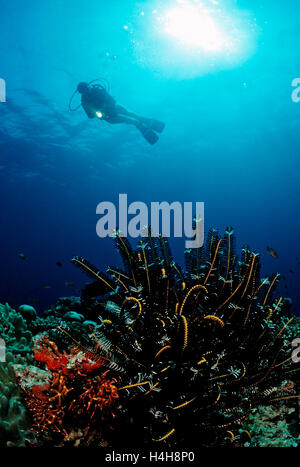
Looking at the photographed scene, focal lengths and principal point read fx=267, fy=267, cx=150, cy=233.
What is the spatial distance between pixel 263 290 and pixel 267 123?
38.1 m

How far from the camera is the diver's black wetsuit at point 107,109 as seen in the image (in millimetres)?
15461

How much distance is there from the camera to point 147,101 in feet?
96.3

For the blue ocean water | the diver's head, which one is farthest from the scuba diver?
the blue ocean water

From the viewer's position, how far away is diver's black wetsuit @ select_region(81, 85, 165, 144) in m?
15.5

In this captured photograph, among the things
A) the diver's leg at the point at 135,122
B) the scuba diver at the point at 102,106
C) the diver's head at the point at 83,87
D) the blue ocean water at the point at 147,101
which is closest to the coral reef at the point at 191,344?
the blue ocean water at the point at 147,101

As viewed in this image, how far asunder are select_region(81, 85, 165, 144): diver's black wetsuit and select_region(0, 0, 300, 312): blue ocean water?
300 inches

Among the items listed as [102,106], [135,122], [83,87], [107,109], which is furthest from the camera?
[135,122]

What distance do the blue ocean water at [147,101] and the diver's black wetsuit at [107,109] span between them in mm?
7610

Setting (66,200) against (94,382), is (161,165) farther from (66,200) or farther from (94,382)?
(94,382)

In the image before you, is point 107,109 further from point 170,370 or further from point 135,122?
point 170,370

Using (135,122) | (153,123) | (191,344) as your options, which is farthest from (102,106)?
(191,344)

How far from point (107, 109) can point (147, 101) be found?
14823 mm

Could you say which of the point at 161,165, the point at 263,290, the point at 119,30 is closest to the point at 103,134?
the point at 119,30
